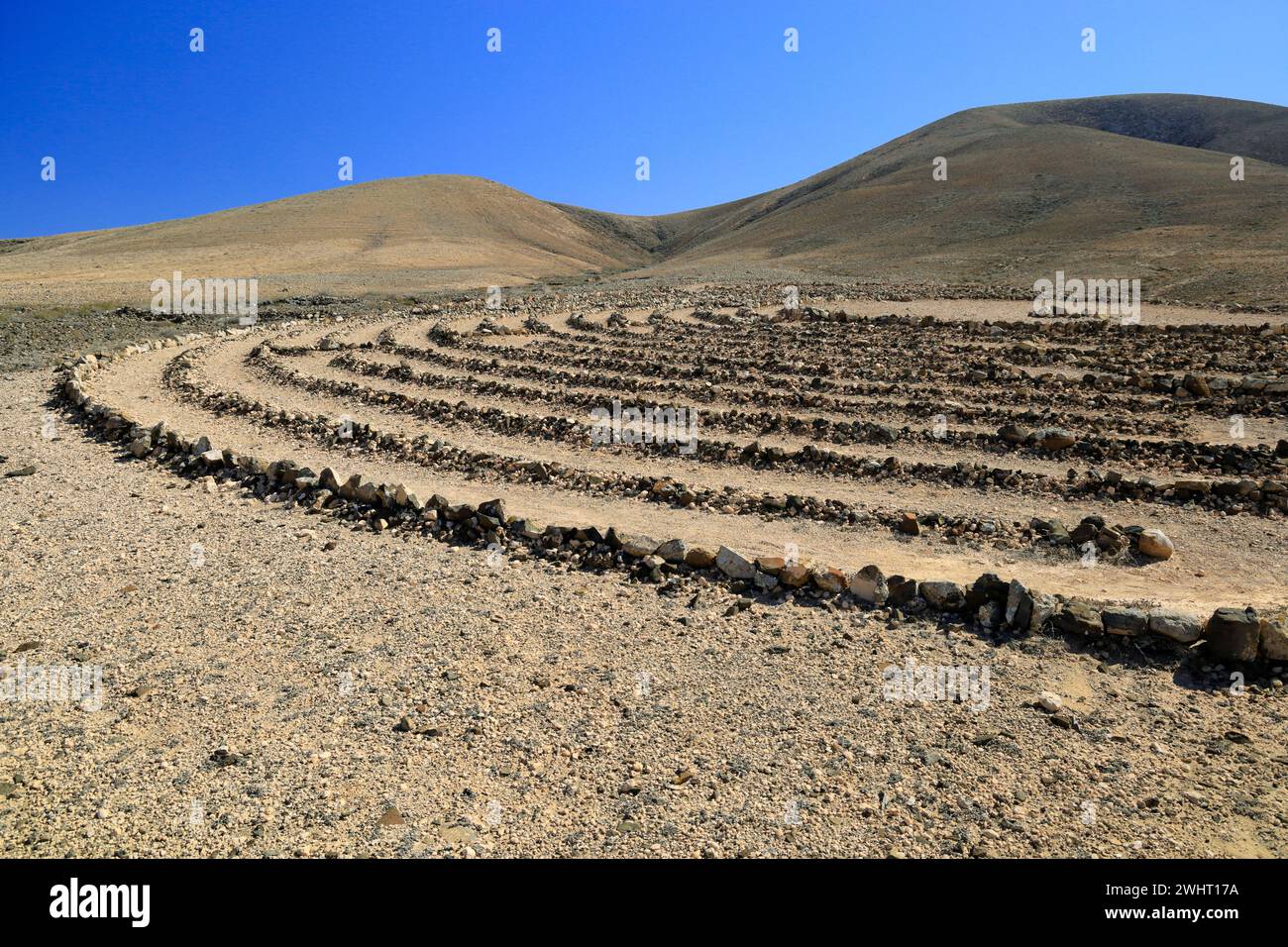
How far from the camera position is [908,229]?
51250mm

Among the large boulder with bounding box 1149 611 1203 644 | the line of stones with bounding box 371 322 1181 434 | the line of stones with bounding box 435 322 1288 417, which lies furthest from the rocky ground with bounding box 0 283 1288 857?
the line of stones with bounding box 435 322 1288 417

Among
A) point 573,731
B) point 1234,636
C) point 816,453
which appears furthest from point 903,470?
point 573,731

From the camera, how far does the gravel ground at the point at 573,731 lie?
14.3 ft

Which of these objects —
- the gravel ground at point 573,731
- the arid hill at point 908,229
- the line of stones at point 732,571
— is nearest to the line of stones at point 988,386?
the line of stones at point 732,571

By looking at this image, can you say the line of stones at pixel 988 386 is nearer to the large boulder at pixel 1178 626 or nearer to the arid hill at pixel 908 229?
the large boulder at pixel 1178 626

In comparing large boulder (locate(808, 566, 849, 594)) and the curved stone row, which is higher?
the curved stone row

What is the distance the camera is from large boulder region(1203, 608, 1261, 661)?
5.70 meters

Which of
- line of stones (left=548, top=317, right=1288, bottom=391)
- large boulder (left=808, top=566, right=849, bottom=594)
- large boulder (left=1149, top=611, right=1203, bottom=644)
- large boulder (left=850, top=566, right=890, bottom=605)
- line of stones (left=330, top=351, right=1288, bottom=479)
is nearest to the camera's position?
large boulder (left=1149, top=611, right=1203, bottom=644)

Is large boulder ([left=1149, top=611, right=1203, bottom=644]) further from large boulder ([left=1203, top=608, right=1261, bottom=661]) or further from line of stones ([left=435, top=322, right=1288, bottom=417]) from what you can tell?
line of stones ([left=435, top=322, right=1288, bottom=417])

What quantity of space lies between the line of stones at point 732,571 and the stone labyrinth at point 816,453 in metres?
0.02

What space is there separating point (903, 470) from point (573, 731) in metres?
6.71

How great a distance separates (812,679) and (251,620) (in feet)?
14.9

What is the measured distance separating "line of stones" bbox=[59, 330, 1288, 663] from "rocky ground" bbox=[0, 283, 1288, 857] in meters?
0.08
